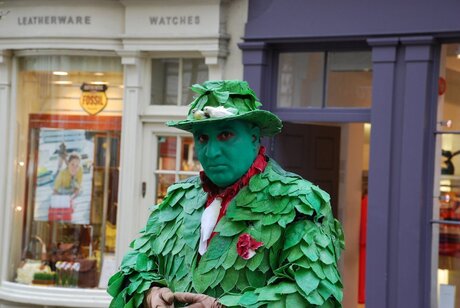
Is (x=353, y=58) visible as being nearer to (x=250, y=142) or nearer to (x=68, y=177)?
(x=68, y=177)

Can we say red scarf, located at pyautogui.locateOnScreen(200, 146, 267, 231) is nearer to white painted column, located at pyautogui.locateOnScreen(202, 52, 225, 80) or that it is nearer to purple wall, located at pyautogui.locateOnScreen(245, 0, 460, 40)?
purple wall, located at pyautogui.locateOnScreen(245, 0, 460, 40)

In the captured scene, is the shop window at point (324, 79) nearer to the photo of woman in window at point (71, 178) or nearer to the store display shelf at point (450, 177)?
the store display shelf at point (450, 177)

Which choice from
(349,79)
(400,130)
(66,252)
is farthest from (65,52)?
(400,130)

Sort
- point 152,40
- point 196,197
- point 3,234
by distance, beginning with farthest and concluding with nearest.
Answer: point 3,234
point 152,40
point 196,197

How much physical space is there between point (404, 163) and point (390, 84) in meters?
0.71

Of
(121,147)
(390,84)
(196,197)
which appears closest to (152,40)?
(121,147)

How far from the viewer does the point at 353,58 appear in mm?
8742

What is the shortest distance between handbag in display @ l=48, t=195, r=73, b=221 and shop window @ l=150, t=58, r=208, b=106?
4.48ft

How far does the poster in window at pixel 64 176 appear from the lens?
9773 mm

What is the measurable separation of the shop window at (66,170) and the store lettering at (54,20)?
14.7 inches

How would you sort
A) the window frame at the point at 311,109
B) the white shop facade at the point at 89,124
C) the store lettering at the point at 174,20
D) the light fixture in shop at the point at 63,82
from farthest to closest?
the light fixture in shop at the point at 63,82, the white shop facade at the point at 89,124, the store lettering at the point at 174,20, the window frame at the point at 311,109

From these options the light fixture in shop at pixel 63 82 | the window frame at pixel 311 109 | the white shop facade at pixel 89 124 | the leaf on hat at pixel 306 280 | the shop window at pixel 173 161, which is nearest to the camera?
the leaf on hat at pixel 306 280

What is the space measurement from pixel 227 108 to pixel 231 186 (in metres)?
0.33

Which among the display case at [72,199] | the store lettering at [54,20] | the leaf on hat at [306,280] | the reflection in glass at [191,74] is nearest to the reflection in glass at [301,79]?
the reflection in glass at [191,74]
